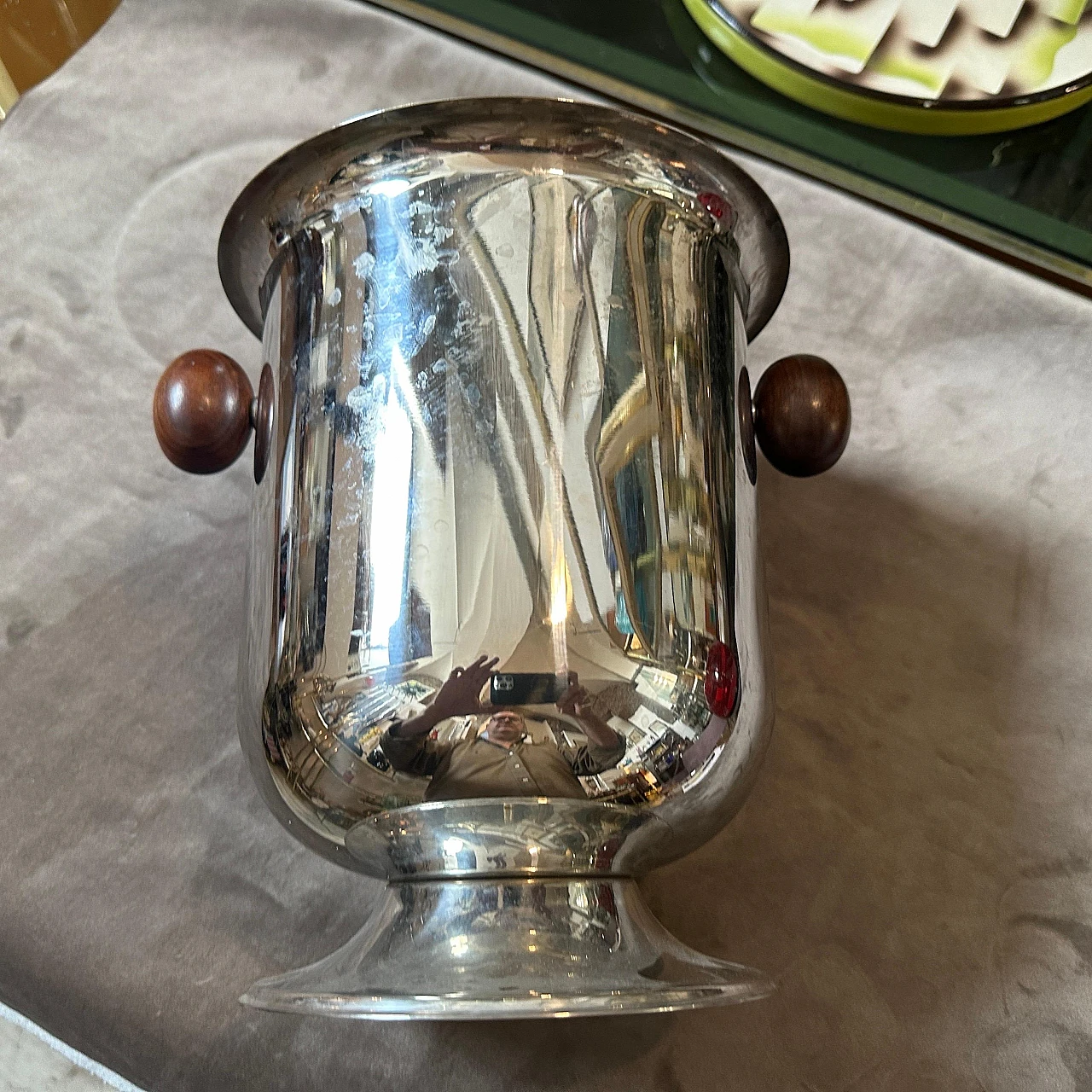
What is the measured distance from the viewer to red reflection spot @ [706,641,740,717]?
428 millimetres

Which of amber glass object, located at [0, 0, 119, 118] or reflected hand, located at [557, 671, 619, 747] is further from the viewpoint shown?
amber glass object, located at [0, 0, 119, 118]

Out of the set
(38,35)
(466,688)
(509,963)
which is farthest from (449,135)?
(38,35)

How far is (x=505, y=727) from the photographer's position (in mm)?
396

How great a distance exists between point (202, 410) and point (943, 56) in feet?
1.62

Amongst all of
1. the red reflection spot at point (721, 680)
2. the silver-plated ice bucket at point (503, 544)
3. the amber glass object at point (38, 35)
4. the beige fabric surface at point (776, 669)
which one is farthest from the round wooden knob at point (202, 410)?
the amber glass object at point (38, 35)

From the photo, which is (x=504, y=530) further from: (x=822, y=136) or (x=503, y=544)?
(x=822, y=136)

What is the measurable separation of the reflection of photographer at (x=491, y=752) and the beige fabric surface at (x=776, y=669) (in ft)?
0.52

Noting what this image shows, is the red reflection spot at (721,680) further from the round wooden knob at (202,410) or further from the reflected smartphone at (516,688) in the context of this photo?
the round wooden knob at (202,410)

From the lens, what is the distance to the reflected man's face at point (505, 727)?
395 mm

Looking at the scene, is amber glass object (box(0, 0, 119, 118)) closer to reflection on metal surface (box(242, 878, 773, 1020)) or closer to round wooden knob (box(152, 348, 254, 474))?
round wooden knob (box(152, 348, 254, 474))

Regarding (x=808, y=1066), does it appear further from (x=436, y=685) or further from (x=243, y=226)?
(x=243, y=226)

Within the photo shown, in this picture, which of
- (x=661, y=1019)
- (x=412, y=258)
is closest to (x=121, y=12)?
(x=412, y=258)

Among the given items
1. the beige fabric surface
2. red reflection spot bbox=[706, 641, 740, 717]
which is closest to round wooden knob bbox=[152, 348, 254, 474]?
the beige fabric surface

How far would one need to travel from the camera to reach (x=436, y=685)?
40 centimetres
